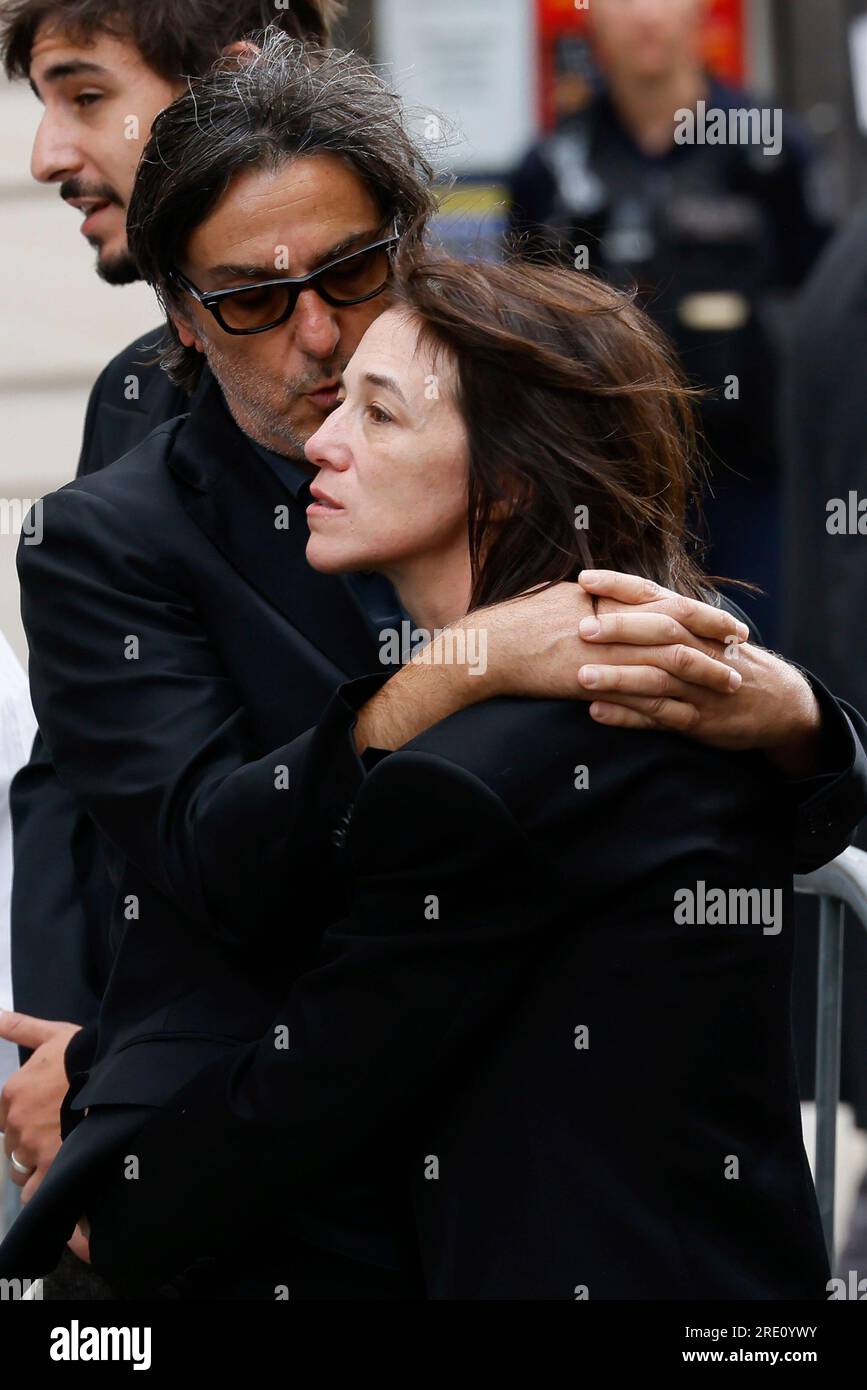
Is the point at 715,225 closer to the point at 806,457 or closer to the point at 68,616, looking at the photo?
the point at 806,457

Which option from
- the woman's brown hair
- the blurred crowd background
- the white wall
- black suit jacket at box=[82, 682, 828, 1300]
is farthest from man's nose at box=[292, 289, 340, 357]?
the white wall

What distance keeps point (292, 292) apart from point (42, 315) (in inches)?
178

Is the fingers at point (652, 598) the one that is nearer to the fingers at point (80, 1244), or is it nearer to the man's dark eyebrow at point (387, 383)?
the man's dark eyebrow at point (387, 383)

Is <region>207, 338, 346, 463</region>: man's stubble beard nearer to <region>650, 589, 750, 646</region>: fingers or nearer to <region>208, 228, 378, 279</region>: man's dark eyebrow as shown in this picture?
<region>208, 228, 378, 279</region>: man's dark eyebrow

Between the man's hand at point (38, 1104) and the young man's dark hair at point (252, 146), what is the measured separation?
986 mm

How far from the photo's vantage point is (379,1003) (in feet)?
7.00

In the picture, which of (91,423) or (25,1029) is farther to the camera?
(91,423)

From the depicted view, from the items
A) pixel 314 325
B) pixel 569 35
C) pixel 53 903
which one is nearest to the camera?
pixel 314 325

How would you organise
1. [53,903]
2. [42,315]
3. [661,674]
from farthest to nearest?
[42,315] < [53,903] < [661,674]

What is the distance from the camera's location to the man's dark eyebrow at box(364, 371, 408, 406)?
2.31m

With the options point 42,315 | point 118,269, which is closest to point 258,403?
point 118,269

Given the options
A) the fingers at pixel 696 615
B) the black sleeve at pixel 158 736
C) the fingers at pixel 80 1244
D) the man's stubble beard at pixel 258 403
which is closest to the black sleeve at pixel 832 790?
the fingers at pixel 696 615

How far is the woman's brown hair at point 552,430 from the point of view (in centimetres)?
227

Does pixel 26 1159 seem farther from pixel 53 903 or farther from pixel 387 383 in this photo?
pixel 387 383
